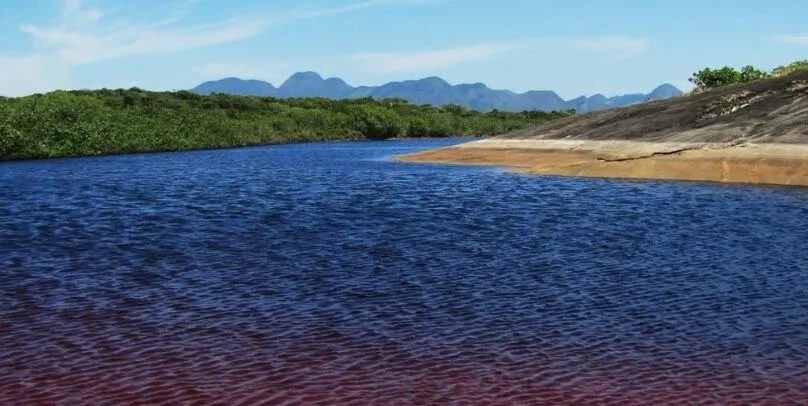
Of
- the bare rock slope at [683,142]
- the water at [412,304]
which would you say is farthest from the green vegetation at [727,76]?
the water at [412,304]

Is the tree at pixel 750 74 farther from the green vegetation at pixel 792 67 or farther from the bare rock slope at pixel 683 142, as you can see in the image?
the bare rock slope at pixel 683 142

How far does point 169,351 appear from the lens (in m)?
14.0

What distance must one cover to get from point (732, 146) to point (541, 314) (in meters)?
33.2

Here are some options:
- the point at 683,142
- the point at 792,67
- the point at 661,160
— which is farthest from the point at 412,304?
the point at 792,67

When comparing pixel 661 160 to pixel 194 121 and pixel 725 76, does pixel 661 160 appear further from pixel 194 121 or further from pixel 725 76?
pixel 194 121

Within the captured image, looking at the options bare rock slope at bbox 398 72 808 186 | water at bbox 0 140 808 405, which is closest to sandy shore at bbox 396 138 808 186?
bare rock slope at bbox 398 72 808 186

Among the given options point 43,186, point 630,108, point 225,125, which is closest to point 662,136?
point 630,108

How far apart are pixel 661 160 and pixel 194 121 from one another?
7822cm

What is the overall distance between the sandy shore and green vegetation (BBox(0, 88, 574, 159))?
43.3 metres

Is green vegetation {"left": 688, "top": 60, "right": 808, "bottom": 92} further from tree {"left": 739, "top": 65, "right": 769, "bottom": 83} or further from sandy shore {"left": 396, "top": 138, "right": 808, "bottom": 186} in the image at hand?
sandy shore {"left": 396, "top": 138, "right": 808, "bottom": 186}

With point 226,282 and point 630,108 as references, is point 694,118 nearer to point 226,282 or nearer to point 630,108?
point 630,108

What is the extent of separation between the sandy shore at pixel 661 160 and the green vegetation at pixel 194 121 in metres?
43.3

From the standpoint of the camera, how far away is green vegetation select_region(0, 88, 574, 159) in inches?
3361

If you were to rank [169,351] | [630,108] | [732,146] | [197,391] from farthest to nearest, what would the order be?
[630,108] < [732,146] < [169,351] < [197,391]
